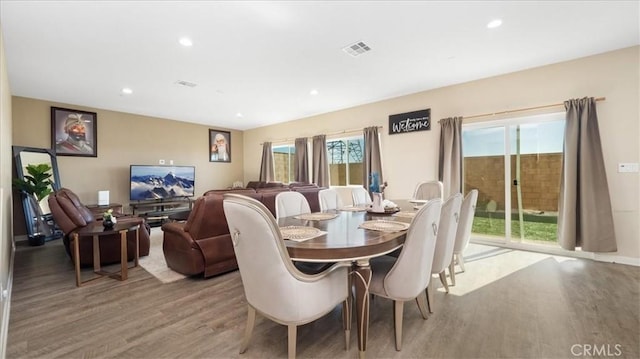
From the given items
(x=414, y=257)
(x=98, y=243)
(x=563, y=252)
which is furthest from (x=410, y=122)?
(x=98, y=243)

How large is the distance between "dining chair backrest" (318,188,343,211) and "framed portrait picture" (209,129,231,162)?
5.67 meters

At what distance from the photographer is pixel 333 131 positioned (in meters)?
6.28

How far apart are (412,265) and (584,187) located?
131 inches

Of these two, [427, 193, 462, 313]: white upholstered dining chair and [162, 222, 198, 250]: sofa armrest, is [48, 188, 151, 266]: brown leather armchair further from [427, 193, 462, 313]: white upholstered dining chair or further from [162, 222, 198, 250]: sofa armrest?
[427, 193, 462, 313]: white upholstered dining chair

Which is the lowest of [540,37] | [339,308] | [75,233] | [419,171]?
[339,308]

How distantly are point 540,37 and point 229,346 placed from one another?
4.29m

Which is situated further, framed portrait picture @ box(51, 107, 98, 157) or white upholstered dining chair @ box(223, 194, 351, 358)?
framed portrait picture @ box(51, 107, 98, 157)

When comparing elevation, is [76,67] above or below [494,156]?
above

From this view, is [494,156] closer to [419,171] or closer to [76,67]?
[419,171]

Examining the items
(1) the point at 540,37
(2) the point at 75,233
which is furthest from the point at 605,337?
(2) the point at 75,233

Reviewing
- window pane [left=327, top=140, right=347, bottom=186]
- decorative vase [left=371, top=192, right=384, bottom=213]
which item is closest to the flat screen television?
window pane [left=327, top=140, right=347, bottom=186]

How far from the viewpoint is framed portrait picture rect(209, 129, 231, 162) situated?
7816 mm

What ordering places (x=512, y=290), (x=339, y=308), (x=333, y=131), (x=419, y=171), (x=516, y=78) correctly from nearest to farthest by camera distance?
(x=339, y=308)
(x=512, y=290)
(x=516, y=78)
(x=419, y=171)
(x=333, y=131)

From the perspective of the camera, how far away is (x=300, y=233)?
68.9 inches
